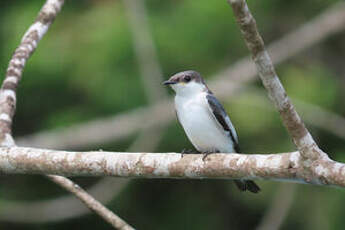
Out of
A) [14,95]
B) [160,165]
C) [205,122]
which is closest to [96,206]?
[160,165]

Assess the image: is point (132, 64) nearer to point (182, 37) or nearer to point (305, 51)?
point (182, 37)

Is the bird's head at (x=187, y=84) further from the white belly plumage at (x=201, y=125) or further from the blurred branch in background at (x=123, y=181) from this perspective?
the blurred branch in background at (x=123, y=181)

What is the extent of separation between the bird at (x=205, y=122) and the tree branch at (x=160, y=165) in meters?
0.87

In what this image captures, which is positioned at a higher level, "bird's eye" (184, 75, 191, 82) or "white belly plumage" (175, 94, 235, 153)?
"bird's eye" (184, 75, 191, 82)

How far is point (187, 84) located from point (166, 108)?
228 cm

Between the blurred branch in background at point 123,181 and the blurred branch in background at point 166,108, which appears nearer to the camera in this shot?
the blurred branch in background at point 123,181

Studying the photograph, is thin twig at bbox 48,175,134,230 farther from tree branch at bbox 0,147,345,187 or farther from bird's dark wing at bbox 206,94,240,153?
bird's dark wing at bbox 206,94,240,153

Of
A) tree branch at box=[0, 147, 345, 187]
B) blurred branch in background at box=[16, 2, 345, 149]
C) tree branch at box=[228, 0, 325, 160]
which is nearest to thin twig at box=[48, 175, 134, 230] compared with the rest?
tree branch at box=[0, 147, 345, 187]

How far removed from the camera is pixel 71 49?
654 centimetres

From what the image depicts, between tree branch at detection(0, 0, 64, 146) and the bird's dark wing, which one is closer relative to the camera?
tree branch at detection(0, 0, 64, 146)

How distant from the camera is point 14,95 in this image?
3.93 m

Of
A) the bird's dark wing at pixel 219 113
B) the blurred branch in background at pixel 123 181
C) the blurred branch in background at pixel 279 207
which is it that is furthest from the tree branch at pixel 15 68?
the blurred branch in background at pixel 279 207

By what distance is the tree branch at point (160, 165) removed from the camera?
2.87m

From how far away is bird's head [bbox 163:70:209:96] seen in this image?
433 centimetres
